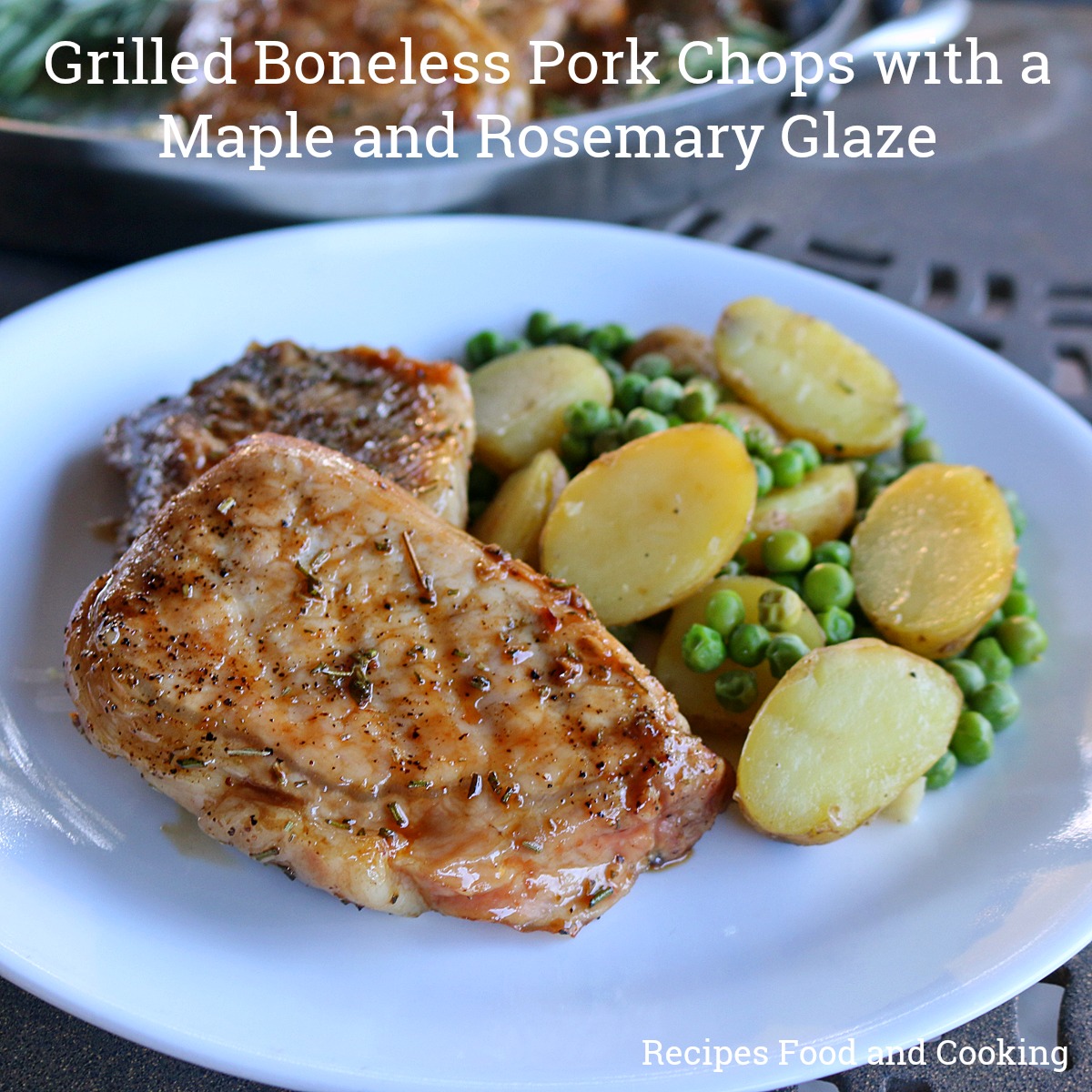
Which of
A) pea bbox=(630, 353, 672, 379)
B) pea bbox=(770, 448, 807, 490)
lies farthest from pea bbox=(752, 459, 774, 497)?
pea bbox=(630, 353, 672, 379)

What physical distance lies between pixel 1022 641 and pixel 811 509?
53cm

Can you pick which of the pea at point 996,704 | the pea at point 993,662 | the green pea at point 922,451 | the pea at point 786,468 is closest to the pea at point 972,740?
the pea at point 996,704

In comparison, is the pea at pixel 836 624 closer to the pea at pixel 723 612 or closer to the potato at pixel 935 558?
the potato at pixel 935 558

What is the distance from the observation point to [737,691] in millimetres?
2143

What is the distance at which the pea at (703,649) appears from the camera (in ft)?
6.99

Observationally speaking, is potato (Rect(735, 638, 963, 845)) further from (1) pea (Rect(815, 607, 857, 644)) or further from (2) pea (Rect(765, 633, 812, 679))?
(1) pea (Rect(815, 607, 857, 644))

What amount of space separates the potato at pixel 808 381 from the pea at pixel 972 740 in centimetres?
78

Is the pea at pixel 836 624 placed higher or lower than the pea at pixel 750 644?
lower

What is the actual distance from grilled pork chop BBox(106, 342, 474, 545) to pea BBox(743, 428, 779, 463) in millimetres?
647

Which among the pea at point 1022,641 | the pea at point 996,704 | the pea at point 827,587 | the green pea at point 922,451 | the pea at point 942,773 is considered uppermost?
the green pea at point 922,451

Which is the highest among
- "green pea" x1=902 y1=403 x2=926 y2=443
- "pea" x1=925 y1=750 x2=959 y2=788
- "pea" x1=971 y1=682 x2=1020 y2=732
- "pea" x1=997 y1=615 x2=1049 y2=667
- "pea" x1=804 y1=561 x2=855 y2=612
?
"green pea" x1=902 y1=403 x2=926 y2=443

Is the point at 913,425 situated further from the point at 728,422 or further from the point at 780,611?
the point at 780,611

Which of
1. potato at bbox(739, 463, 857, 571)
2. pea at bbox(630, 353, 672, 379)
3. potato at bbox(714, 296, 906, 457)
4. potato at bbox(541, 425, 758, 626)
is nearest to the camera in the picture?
→ potato at bbox(541, 425, 758, 626)

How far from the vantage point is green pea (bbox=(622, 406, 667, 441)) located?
250cm
